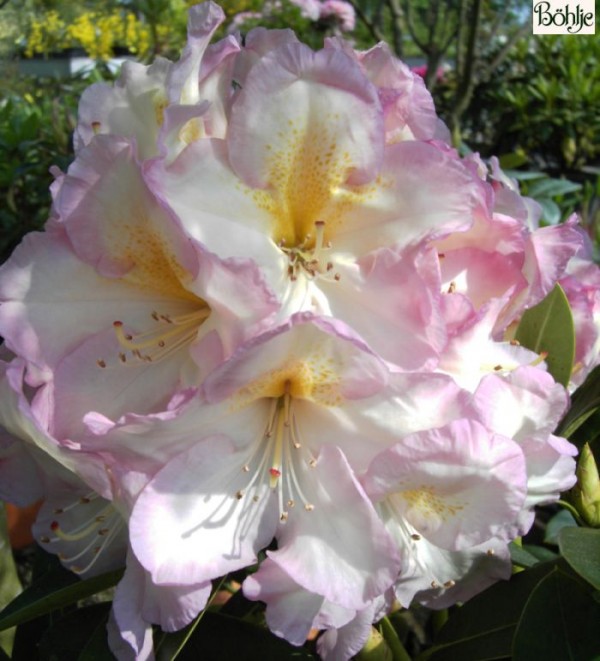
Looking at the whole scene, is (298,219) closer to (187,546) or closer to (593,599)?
(187,546)

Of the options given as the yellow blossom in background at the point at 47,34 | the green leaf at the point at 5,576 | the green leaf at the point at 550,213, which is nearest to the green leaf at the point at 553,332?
the green leaf at the point at 5,576

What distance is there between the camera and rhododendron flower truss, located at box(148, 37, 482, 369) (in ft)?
1.82

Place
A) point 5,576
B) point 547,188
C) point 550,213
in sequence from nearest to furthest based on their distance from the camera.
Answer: point 5,576 → point 550,213 → point 547,188

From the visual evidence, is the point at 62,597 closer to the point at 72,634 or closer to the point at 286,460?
the point at 72,634

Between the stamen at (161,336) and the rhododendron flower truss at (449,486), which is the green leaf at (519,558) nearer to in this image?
the rhododendron flower truss at (449,486)

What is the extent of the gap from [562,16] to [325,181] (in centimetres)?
151

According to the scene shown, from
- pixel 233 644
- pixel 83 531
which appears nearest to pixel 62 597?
pixel 83 531

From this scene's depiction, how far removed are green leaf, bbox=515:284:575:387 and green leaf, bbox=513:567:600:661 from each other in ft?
0.58

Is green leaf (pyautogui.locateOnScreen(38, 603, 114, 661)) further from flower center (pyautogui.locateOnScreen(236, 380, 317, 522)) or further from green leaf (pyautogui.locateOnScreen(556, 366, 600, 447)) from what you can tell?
green leaf (pyautogui.locateOnScreen(556, 366, 600, 447))

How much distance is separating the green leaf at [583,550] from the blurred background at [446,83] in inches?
48.3

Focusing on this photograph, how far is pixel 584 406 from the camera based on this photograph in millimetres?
762

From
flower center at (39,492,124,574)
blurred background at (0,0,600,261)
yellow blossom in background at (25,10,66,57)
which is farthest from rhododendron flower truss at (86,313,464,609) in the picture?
yellow blossom in background at (25,10,66,57)

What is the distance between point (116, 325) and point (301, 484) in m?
0.18

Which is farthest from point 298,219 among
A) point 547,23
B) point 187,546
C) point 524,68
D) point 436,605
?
point 524,68
